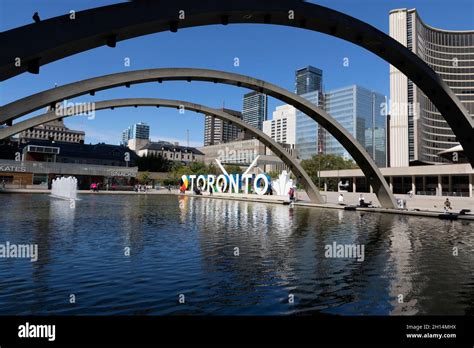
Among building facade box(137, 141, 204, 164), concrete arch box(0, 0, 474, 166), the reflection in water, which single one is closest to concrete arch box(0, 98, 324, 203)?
the reflection in water

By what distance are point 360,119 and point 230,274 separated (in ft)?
627

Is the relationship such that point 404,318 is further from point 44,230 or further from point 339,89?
point 339,89

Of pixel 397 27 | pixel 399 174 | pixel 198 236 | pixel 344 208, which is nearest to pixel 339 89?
pixel 397 27

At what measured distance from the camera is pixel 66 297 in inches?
284

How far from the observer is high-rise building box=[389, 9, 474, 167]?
13688 cm

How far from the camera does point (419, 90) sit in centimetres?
14388

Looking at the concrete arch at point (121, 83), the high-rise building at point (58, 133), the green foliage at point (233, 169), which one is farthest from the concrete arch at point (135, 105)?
the high-rise building at point (58, 133)

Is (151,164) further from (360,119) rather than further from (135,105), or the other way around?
(360,119)

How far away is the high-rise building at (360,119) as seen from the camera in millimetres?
183625

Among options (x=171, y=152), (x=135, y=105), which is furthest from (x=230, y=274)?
(x=171, y=152)

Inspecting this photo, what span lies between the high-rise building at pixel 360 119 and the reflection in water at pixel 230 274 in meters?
177

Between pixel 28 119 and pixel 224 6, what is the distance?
34.4 meters
